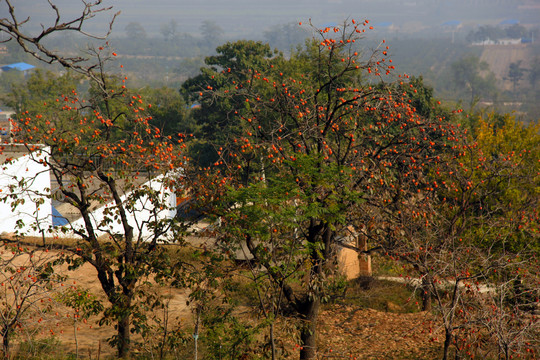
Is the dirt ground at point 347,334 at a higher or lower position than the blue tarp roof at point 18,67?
lower

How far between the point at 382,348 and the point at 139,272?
737 cm

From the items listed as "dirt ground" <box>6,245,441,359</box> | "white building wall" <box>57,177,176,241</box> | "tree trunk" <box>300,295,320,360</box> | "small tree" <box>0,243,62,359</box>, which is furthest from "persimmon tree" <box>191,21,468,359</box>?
"small tree" <box>0,243,62,359</box>

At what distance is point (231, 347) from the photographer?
368 inches

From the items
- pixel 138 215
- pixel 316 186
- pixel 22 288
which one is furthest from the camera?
pixel 138 215

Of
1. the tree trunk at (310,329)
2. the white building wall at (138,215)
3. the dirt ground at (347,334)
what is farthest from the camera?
the dirt ground at (347,334)

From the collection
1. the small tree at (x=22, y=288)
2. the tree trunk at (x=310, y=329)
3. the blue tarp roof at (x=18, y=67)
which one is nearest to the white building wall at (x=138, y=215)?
the small tree at (x=22, y=288)

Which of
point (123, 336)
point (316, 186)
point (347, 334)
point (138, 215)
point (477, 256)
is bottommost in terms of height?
point (347, 334)

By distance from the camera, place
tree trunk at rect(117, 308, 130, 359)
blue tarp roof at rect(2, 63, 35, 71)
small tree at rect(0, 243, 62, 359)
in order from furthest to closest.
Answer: blue tarp roof at rect(2, 63, 35, 71)
tree trunk at rect(117, 308, 130, 359)
small tree at rect(0, 243, 62, 359)

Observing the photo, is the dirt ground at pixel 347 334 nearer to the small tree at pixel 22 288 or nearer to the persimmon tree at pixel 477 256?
the persimmon tree at pixel 477 256

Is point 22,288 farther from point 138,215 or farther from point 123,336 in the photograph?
point 138,215

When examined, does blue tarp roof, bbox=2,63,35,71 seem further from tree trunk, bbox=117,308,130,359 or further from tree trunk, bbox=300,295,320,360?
tree trunk, bbox=300,295,320,360

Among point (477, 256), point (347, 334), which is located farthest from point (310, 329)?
point (347, 334)

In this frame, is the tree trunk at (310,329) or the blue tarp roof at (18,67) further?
the blue tarp roof at (18,67)

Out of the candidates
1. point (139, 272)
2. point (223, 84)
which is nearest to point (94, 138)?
point (139, 272)
